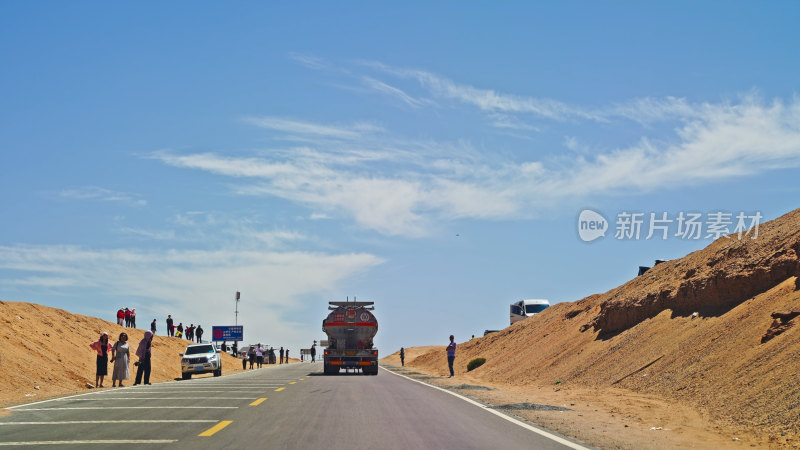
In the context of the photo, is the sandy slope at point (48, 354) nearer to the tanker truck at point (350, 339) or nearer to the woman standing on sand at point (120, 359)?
the woman standing on sand at point (120, 359)

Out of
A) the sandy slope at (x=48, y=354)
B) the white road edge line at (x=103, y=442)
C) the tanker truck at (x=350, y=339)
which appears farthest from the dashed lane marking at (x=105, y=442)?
the tanker truck at (x=350, y=339)

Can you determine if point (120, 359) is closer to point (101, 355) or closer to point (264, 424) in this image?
point (101, 355)

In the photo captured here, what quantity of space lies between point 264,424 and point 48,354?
84.8 ft

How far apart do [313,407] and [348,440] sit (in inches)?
207

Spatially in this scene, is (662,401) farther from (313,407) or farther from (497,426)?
(313,407)

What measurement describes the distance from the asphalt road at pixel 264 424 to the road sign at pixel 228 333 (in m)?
Answer: 66.9

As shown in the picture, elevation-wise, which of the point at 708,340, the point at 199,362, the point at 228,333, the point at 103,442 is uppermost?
the point at 228,333

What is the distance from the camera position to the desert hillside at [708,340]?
48.5ft

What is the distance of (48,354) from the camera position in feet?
110

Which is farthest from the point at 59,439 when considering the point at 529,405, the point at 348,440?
the point at 529,405

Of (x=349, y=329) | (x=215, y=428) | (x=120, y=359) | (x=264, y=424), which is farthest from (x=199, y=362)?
(x=215, y=428)

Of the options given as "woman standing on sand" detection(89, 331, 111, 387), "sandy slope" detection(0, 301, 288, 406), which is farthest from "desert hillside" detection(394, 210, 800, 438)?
"sandy slope" detection(0, 301, 288, 406)

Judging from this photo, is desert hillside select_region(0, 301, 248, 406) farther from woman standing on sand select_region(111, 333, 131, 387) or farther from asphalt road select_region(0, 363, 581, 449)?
asphalt road select_region(0, 363, 581, 449)

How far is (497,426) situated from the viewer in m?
12.3
